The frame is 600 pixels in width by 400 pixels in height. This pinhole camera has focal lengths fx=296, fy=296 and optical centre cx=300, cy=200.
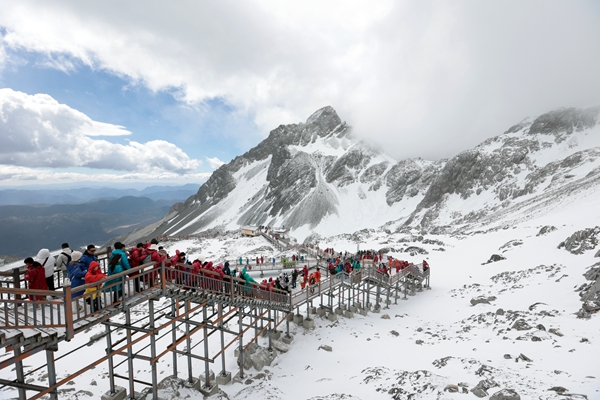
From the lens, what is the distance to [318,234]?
90000mm

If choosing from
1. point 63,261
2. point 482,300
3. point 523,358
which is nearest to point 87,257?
point 63,261

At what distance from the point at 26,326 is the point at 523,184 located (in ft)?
305

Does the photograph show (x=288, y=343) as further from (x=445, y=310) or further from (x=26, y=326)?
(x=26, y=326)

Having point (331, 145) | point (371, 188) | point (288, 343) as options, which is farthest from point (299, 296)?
point (331, 145)

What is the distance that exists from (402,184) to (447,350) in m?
103

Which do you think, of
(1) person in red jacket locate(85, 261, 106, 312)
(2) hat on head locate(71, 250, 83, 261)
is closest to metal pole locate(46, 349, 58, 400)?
(1) person in red jacket locate(85, 261, 106, 312)

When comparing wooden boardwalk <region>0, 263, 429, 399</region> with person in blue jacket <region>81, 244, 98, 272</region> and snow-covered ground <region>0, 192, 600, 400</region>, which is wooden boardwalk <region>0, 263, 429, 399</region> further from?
snow-covered ground <region>0, 192, 600, 400</region>

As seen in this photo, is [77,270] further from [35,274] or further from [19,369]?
[19,369]

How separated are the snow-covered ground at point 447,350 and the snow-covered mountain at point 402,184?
36.7m

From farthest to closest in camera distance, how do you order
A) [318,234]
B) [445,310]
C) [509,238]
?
[318,234]
[509,238]
[445,310]

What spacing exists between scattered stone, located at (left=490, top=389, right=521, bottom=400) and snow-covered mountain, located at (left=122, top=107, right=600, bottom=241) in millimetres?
51729

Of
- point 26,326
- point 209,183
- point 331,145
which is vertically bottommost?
point 26,326

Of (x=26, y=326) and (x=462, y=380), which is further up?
(x=26, y=326)

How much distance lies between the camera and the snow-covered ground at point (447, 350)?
395 inches
